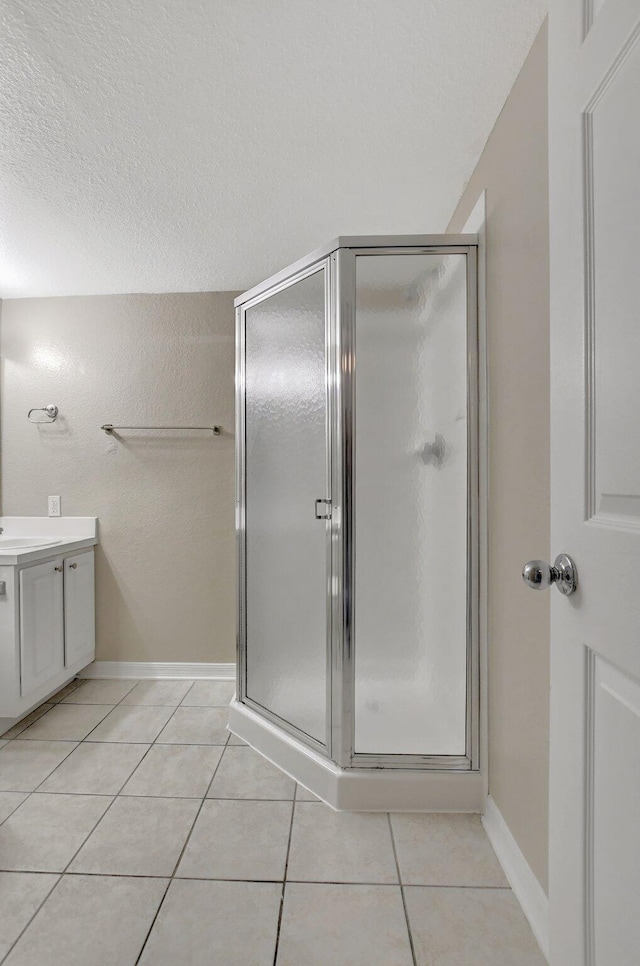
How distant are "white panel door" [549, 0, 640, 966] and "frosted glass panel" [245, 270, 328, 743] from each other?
1.09 meters

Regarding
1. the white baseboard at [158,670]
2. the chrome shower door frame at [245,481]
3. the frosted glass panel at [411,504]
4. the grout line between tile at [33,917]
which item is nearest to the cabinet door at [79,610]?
the white baseboard at [158,670]

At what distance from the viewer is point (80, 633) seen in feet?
9.33

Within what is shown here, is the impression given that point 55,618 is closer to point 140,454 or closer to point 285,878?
point 140,454

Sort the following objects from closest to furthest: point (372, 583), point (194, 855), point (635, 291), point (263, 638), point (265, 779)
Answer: point (635, 291) → point (194, 855) → point (372, 583) → point (265, 779) → point (263, 638)

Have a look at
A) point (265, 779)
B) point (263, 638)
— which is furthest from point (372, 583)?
point (265, 779)

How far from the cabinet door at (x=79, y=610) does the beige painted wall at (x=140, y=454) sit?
2.6 inches

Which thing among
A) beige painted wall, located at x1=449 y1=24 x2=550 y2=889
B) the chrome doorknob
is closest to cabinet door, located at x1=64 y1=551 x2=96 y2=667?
beige painted wall, located at x1=449 y1=24 x2=550 y2=889

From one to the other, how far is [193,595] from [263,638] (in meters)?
0.94

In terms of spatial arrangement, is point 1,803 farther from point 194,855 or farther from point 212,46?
point 212,46

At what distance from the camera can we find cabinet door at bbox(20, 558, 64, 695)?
2.34 m

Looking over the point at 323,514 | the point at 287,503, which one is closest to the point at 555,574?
the point at 323,514

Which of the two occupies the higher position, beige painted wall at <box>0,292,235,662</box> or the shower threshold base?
beige painted wall at <box>0,292,235,662</box>

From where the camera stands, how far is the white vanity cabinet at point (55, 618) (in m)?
2.36

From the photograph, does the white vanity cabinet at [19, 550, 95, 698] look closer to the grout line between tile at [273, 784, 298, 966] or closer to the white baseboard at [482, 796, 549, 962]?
the grout line between tile at [273, 784, 298, 966]
